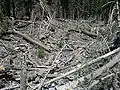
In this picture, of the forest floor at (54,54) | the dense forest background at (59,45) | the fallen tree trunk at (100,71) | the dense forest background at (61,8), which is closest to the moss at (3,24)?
the dense forest background at (59,45)

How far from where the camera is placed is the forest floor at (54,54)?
3.24 m

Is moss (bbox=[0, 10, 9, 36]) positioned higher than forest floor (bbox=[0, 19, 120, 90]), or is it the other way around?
moss (bbox=[0, 10, 9, 36])

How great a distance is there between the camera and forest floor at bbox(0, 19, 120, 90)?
3.24 m

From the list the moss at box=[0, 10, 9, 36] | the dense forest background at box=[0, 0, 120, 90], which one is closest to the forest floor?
the dense forest background at box=[0, 0, 120, 90]

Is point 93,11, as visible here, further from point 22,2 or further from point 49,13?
point 22,2

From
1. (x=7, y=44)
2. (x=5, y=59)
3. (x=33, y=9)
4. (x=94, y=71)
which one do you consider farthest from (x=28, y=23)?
(x=94, y=71)

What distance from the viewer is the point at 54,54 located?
4633 mm

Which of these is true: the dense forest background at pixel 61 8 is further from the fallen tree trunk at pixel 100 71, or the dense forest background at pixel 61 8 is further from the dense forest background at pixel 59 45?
the fallen tree trunk at pixel 100 71

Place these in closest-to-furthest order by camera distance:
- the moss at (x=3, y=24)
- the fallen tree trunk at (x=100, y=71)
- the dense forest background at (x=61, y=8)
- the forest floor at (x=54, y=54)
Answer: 1. the fallen tree trunk at (x=100, y=71)
2. the forest floor at (x=54, y=54)
3. the moss at (x=3, y=24)
4. the dense forest background at (x=61, y=8)

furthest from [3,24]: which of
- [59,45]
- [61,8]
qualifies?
[61,8]

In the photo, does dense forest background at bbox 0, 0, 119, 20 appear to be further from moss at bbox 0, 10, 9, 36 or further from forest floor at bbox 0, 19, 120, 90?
moss at bbox 0, 10, 9, 36

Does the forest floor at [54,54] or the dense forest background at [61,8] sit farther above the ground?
the dense forest background at [61,8]

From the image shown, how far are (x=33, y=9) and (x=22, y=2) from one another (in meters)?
0.34

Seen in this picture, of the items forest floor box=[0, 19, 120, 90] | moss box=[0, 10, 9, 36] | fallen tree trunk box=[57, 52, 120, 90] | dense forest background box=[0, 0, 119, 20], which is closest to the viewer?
fallen tree trunk box=[57, 52, 120, 90]
